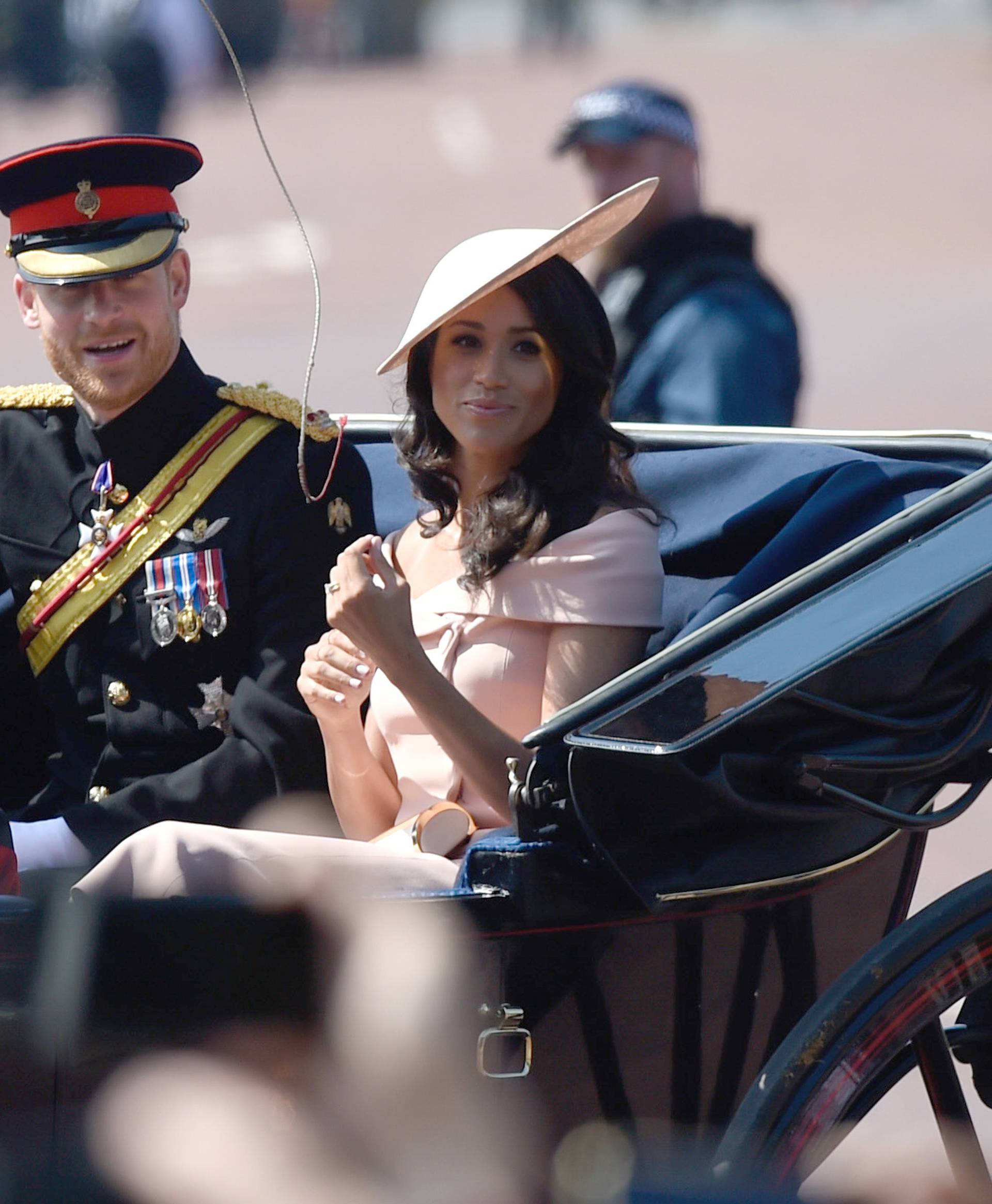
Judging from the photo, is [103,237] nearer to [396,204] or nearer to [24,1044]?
[24,1044]

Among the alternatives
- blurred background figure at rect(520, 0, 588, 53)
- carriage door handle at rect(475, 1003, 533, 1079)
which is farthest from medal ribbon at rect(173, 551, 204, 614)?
blurred background figure at rect(520, 0, 588, 53)

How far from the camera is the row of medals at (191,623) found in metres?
2.80

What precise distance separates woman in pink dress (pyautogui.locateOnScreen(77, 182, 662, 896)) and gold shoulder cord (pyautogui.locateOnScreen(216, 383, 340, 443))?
0.19 meters

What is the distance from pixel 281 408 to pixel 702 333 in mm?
1299

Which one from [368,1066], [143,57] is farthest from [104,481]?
[143,57]

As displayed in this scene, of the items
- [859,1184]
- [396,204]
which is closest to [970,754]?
[859,1184]

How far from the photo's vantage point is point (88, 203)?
283 cm

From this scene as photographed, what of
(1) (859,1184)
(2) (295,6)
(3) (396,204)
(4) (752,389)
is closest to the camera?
(1) (859,1184)

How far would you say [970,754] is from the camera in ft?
8.21

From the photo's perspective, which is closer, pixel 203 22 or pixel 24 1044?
pixel 24 1044

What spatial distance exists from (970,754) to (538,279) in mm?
823

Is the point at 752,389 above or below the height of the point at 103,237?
below

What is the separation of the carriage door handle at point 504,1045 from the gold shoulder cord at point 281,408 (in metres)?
1.02

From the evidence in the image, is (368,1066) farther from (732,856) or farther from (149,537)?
(149,537)
